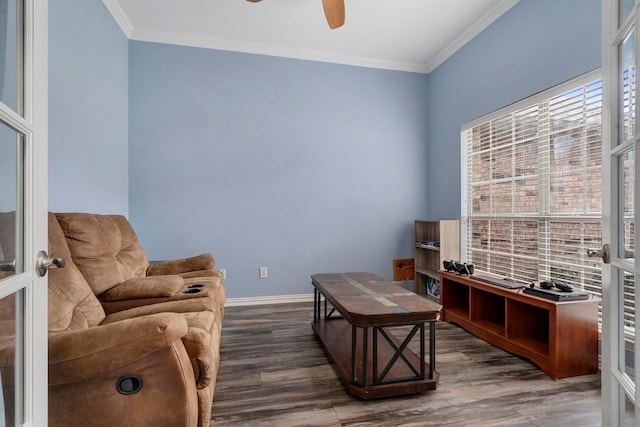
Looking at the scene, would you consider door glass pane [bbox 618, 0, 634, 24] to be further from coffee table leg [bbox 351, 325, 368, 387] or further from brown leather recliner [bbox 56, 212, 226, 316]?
brown leather recliner [bbox 56, 212, 226, 316]

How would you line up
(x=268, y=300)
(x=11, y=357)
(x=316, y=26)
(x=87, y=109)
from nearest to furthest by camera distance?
(x=11, y=357) < (x=87, y=109) < (x=316, y=26) < (x=268, y=300)

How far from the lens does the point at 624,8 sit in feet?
3.33

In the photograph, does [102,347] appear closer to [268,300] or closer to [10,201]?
[10,201]

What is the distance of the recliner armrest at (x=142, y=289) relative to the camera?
190 cm

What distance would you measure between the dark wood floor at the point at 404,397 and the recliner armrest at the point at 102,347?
726 millimetres

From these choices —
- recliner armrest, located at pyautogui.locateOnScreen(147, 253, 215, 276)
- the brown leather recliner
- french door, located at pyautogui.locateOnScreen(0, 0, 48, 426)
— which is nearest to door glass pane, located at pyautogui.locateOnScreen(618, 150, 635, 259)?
french door, located at pyautogui.locateOnScreen(0, 0, 48, 426)

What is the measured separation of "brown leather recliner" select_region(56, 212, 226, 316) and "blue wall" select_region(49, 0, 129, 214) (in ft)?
1.07

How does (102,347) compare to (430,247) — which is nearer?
(102,347)

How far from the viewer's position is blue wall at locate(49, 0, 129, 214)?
2.00 meters

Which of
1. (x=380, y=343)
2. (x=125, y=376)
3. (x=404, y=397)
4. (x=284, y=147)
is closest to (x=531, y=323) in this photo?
(x=380, y=343)

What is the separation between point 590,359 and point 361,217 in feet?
8.01

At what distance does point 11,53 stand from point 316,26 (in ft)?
9.74

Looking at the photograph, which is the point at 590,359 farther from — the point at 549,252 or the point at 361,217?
the point at 361,217

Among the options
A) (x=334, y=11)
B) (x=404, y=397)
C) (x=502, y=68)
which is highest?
(x=334, y=11)
